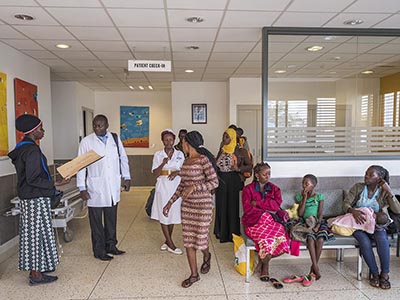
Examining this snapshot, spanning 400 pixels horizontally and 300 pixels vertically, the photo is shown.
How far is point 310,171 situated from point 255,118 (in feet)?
10.9

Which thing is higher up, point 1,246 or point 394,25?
point 394,25

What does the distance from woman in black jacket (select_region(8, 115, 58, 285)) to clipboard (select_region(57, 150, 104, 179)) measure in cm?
15

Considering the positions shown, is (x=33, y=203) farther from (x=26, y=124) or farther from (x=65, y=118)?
(x=65, y=118)

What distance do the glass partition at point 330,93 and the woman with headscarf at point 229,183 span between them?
401 millimetres

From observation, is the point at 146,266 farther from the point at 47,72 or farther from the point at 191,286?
the point at 47,72

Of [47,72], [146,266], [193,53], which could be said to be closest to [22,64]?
[47,72]

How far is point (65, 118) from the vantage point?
745 cm

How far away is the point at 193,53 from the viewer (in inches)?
200

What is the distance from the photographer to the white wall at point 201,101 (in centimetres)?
768

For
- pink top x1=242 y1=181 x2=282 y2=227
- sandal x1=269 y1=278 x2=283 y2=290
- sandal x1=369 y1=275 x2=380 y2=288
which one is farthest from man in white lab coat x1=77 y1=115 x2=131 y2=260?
sandal x1=369 y1=275 x2=380 y2=288

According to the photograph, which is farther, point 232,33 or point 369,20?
point 232,33

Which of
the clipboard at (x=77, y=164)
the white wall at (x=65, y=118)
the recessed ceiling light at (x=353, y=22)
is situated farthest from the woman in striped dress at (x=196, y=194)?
the white wall at (x=65, y=118)

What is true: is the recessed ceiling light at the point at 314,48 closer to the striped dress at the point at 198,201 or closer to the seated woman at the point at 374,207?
the seated woman at the point at 374,207

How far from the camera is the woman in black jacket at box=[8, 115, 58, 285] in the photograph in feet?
9.64
